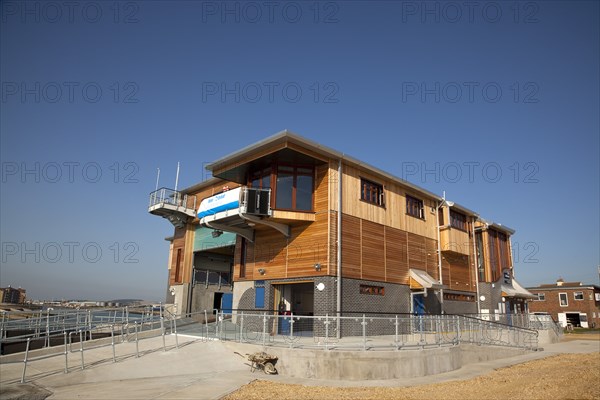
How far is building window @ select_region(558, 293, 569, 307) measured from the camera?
52.4m

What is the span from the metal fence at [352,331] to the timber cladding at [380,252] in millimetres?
2354

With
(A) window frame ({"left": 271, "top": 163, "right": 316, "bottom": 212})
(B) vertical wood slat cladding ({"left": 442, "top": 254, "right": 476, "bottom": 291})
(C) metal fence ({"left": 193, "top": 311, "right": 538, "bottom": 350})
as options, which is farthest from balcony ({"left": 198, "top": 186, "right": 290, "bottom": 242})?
(B) vertical wood slat cladding ({"left": 442, "top": 254, "right": 476, "bottom": 291})

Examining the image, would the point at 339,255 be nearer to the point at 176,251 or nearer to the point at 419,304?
the point at 419,304

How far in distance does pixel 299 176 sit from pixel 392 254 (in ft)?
21.3

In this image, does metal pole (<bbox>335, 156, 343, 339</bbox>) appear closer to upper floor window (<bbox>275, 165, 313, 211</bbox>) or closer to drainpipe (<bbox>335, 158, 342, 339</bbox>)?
drainpipe (<bbox>335, 158, 342, 339</bbox>)

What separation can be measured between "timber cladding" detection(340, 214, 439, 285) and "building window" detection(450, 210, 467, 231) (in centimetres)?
347

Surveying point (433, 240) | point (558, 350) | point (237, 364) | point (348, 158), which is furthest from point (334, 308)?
point (558, 350)

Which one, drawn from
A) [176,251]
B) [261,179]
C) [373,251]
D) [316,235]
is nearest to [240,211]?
[261,179]

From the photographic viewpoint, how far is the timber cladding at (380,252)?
1897cm

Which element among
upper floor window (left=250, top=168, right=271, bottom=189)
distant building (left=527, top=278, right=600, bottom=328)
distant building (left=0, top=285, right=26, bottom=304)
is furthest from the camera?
distant building (left=0, top=285, right=26, bottom=304)

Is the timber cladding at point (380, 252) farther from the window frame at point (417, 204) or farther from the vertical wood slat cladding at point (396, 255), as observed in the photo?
the window frame at point (417, 204)

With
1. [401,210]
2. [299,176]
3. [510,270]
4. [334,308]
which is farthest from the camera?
[510,270]

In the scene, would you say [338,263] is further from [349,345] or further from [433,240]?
[433,240]

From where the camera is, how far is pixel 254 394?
33.4 ft
